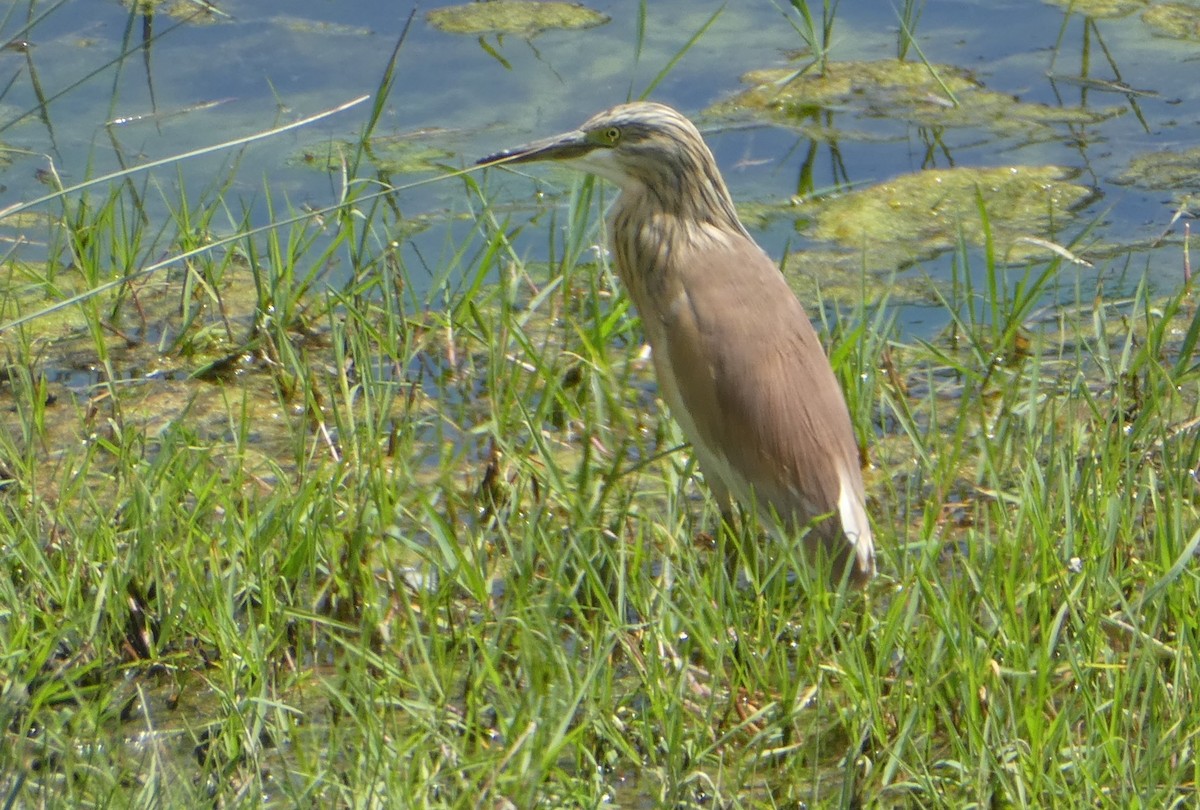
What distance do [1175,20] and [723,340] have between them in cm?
348

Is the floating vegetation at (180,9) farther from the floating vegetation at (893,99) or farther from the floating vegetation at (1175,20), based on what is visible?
the floating vegetation at (1175,20)

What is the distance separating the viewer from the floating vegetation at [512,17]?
613cm

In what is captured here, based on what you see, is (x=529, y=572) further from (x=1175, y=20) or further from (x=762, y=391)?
(x=1175, y=20)

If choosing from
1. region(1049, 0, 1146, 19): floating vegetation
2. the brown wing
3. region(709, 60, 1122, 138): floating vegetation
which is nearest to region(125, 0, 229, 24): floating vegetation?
region(709, 60, 1122, 138): floating vegetation

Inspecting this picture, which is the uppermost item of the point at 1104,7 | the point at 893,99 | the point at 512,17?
the point at 512,17

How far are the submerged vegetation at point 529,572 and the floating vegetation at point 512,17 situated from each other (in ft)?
6.16

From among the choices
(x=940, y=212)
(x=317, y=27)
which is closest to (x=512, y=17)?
(x=317, y=27)

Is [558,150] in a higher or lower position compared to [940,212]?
higher

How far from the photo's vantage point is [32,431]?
3518 millimetres

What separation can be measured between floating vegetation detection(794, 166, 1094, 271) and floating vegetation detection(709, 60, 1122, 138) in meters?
0.39

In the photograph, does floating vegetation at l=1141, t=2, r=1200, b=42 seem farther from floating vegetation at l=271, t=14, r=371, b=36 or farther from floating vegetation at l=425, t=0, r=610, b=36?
floating vegetation at l=271, t=14, r=371, b=36

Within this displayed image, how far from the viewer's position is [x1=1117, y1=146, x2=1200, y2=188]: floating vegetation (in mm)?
5113

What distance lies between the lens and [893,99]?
574 centimetres

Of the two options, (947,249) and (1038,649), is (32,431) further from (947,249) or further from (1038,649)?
(947,249)
